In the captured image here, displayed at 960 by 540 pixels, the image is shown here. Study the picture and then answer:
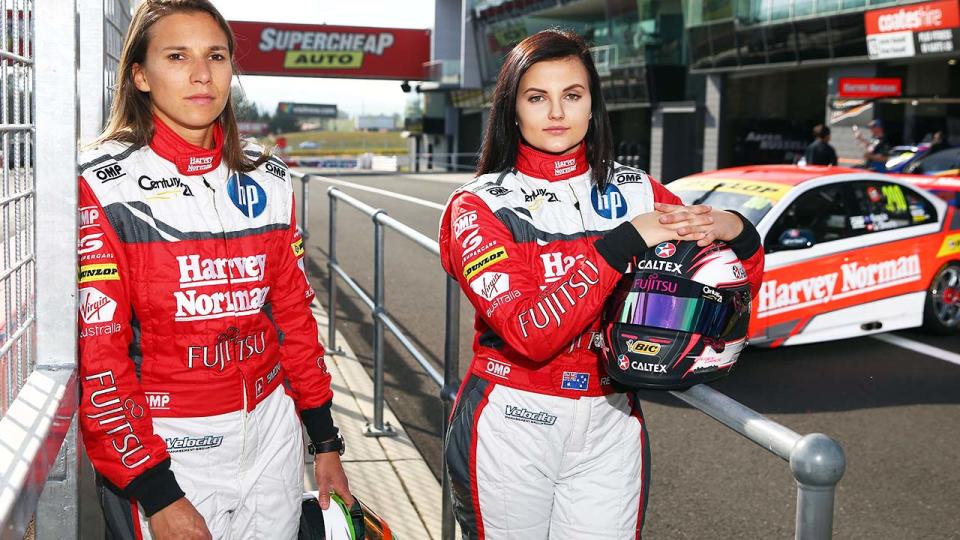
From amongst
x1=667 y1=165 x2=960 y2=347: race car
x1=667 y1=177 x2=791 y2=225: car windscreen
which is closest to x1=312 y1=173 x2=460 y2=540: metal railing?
x1=667 y1=177 x2=791 y2=225: car windscreen

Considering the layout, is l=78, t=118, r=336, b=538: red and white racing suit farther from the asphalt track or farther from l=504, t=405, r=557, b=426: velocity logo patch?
the asphalt track

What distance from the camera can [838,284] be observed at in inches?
305

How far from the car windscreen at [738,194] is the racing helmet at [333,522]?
552cm

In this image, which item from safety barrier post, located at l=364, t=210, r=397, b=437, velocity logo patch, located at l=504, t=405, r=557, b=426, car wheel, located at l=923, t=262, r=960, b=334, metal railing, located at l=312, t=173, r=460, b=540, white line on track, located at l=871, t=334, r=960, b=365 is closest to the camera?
velocity logo patch, located at l=504, t=405, r=557, b=426

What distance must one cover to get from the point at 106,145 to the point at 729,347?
1.42 m

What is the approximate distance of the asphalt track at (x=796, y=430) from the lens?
15.2 feet

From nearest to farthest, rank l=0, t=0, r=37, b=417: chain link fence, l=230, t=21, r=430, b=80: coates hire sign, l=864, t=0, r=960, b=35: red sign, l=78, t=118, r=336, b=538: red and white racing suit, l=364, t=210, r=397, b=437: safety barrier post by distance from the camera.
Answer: l=0, t=0, r=37, b=417: chain link fence < l=78, t=118, r=336, b=538: red and white racing suit < l=364, t=210, r=397, b=437: safety barrier post < l=864, t=0, r=960, b=35: red sign < l=230, t=21, r=430, b=80: coates hire sign

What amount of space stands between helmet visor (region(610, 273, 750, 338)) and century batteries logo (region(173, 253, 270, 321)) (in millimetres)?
811

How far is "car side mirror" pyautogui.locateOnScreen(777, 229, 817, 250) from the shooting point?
748cm

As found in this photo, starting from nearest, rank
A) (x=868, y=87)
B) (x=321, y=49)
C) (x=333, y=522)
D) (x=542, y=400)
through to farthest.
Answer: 1. (x=542, y=400)
2. (x=333, y=522)
3. (x=868, y=87)
4. (x=321, y=49)

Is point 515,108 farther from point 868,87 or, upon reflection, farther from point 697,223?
point 868,87

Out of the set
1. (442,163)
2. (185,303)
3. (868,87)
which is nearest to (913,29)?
(868,87)

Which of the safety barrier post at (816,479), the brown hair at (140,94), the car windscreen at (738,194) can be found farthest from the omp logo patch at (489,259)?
the car windscreen at (738,194)

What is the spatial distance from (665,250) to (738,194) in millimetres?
5937
